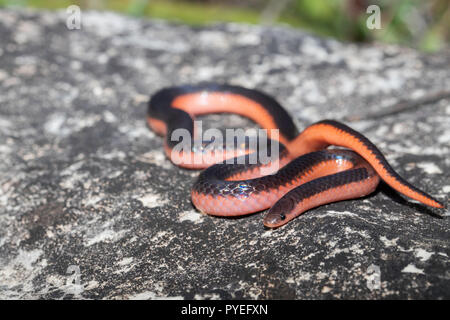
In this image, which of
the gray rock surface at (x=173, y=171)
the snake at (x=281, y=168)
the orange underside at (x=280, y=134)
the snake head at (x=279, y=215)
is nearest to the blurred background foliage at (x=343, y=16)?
the gray rock surface at (x=173, y=171)

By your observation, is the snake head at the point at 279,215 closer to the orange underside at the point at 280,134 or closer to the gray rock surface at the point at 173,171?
the gray rock surface at the point at 173,171

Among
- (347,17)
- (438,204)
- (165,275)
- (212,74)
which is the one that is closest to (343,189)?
(438,204)

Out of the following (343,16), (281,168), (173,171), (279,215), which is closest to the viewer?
(279,215)

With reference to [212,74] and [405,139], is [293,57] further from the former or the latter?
[405,139]

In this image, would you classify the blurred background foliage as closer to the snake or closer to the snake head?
the snake

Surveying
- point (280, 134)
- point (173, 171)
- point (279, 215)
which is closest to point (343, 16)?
point (280, 134)

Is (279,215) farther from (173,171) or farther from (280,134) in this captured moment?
(280,134)

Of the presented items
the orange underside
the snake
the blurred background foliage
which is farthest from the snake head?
the blurred background foliage
